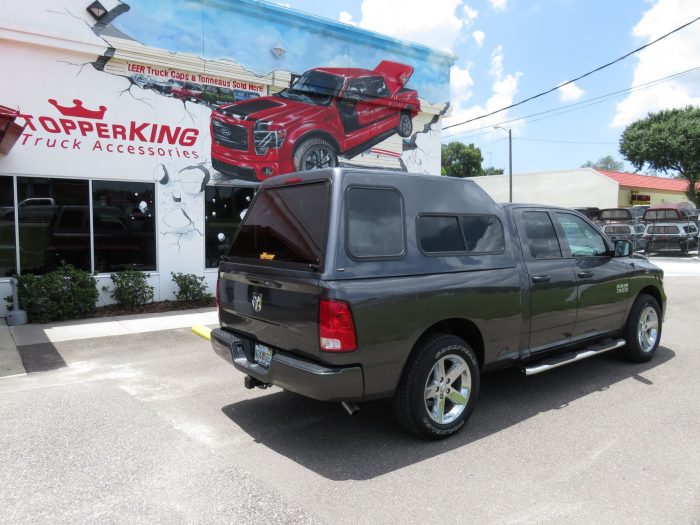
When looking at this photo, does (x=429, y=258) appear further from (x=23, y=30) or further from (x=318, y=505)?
(x=23, y=30)

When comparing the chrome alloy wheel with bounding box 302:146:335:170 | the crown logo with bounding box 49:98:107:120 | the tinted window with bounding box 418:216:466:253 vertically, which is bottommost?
the tinted window with bounding box 418:216:466:253

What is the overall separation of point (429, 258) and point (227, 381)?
2805 millimetres

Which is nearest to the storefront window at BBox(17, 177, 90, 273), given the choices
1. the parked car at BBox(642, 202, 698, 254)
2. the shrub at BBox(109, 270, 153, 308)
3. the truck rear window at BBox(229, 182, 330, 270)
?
the shrub at BBox(109, 270, 153, 308)

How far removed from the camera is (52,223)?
30.3ft

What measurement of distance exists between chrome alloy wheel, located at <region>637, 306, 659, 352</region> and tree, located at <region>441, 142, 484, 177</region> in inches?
2352

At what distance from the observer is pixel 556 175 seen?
138 ft

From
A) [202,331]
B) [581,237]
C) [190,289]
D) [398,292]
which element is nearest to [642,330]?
[581,237]

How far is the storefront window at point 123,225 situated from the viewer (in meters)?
9.70

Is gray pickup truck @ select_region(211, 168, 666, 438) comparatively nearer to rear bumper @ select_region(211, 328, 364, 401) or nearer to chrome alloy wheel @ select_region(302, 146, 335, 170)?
rear bumper @ select_region(211, 328, 364, 401)

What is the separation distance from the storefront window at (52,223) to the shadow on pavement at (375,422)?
5962 millimetres

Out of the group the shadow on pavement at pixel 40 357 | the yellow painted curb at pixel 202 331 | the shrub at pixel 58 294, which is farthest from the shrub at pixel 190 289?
the shadow on pavement at pixel 40 357

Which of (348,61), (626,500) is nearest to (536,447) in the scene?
(626,500)

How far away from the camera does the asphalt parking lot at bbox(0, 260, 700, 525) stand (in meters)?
3.26

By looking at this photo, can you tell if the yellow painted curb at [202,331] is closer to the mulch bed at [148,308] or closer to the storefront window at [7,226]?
the mulch bed at [148,308]
